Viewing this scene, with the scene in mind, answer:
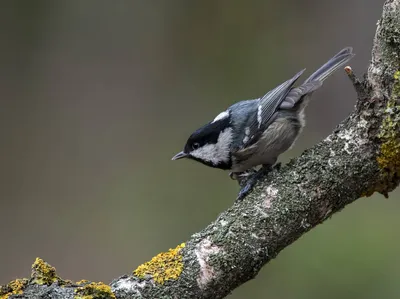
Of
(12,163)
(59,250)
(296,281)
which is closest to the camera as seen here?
(296,281)

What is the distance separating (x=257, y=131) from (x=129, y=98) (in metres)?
2.31

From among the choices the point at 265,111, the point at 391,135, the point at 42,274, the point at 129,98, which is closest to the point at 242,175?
the point at 265,111

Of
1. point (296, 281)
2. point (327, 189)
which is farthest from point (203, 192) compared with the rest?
point (327, 189)

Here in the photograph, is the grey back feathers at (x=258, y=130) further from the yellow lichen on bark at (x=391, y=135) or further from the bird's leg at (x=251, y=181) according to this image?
the yellow lichen on bark at (x=391, y=135)

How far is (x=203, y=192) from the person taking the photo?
12.1 feet

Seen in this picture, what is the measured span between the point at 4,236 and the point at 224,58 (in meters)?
2.00

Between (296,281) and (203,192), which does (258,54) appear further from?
(296,281)

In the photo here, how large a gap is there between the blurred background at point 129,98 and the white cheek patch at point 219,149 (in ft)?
5.27

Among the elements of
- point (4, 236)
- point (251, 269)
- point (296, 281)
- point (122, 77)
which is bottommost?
point (251, 269)

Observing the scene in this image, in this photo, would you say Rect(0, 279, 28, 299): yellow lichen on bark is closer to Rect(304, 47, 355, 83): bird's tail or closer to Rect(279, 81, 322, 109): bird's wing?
Rect(279, 81, 322, 109): bird's wing

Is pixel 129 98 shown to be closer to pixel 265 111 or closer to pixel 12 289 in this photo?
pixel 265 111

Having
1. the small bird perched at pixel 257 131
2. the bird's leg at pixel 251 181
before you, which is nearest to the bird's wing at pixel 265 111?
the small bird perched at pixel 257 131

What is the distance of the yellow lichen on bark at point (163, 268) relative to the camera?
143 cm

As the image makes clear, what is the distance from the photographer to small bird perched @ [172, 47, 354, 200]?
1.95 m
